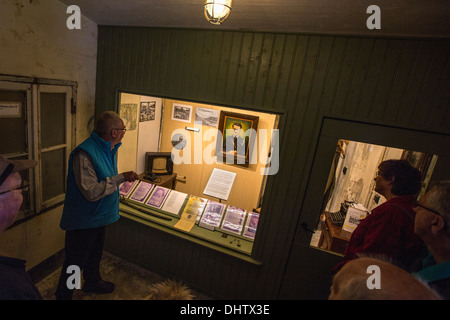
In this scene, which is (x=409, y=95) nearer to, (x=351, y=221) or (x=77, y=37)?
(x=351, y=221)

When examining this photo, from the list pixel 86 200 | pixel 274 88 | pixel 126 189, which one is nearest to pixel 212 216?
pixel 126 189

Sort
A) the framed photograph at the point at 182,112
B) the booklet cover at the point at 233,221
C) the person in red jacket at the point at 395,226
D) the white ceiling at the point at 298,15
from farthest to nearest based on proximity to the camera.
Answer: the framed photograph at the point at 182,112
the booklet cover at the point at 233,221
the person in red jacket at the point at 395,226
the white ceiling at the point at 298,15

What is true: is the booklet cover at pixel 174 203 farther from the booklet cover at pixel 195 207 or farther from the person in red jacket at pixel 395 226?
the person in red jacket at pixel 395 226

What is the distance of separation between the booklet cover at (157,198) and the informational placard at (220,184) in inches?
23.8

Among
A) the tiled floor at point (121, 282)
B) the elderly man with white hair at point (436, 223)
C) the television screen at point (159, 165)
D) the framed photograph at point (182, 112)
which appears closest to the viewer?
the elderly man with white hair at point (436, 223)

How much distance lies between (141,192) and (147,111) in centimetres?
148

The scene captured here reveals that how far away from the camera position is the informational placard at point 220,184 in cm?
357

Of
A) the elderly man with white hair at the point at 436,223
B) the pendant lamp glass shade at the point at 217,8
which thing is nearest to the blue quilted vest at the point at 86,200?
the pendant lamp glass shade at the point at 217,8

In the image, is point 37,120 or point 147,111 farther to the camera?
point 147,111

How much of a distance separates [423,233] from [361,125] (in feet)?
3.64

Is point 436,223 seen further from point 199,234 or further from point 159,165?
point 159,165

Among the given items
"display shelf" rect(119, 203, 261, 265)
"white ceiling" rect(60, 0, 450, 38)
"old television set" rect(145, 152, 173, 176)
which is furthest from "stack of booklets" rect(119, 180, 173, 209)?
"white ceiling" rect(60, 0, 450, 38)

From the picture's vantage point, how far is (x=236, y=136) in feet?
13.9
